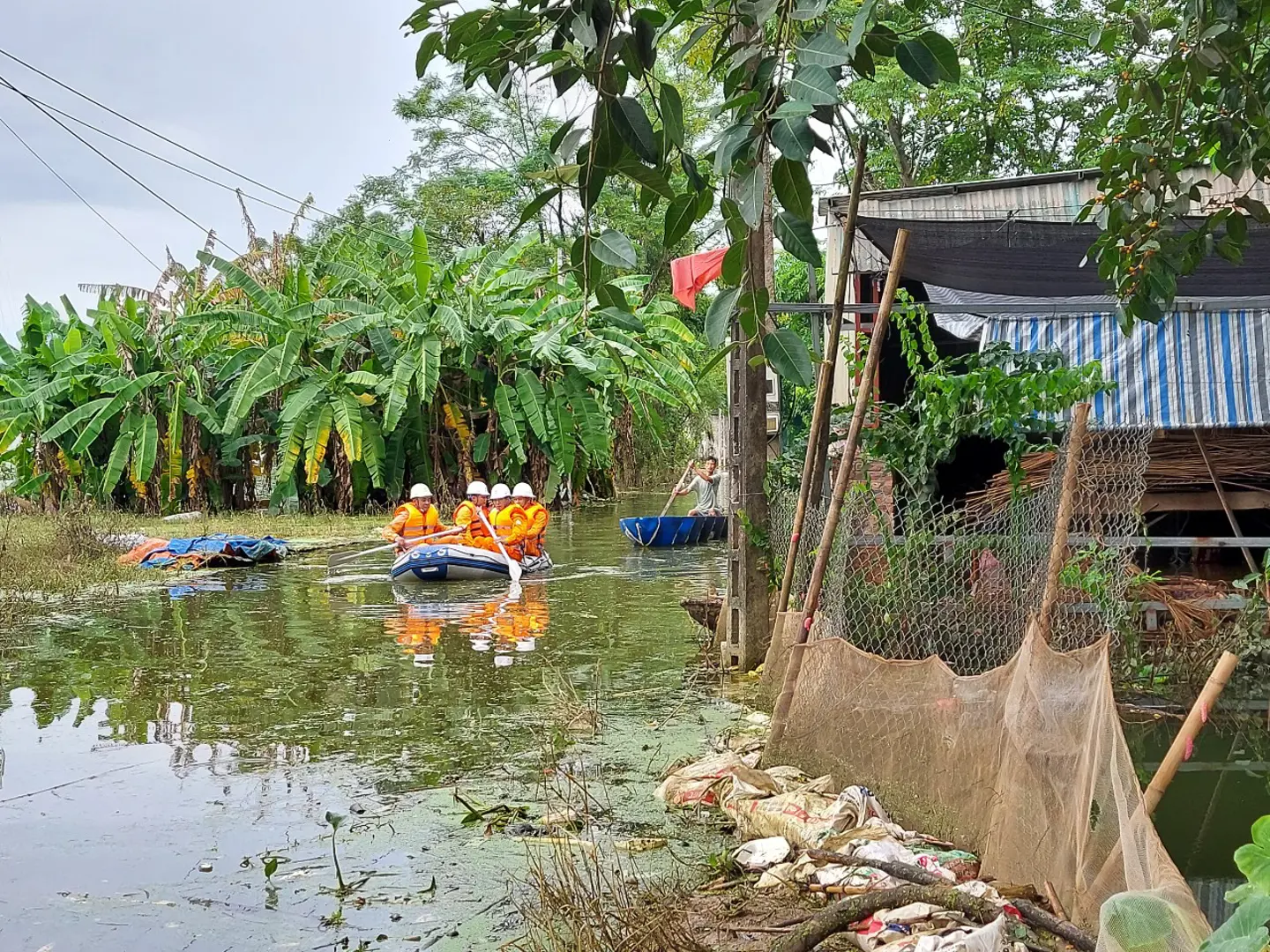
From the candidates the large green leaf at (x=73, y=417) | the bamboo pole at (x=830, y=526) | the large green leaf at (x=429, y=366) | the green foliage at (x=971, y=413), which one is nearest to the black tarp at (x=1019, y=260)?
the green foliage at (x=971, y=413)

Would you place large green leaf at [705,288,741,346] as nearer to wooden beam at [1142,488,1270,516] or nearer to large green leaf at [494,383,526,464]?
wooden beam at [1142,488,1270,516]

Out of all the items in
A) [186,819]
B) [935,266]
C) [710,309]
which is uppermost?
[935,266]

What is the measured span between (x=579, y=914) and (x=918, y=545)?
3.81 meters

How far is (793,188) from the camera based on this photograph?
1.94 meters

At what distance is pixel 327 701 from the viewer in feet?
28.8

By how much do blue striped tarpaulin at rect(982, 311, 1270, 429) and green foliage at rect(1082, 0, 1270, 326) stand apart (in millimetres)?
5324

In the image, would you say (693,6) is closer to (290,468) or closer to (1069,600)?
(1069,600)

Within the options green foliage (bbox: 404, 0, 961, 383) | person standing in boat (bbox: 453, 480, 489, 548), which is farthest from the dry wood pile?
person standing in boat (bbox: 453, 480, 489, 548)

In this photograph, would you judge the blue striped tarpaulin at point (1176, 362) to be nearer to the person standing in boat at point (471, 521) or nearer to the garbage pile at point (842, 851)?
the garbage pile at point (842, 851)

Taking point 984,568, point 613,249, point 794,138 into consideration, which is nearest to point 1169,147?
point 613,249

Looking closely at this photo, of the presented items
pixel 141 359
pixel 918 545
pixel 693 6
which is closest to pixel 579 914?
pixel 693 6

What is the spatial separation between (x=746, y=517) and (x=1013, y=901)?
4807mm

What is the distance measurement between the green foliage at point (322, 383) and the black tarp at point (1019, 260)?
12980 millimetres

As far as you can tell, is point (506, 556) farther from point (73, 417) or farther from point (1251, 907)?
point (1251, 907)
